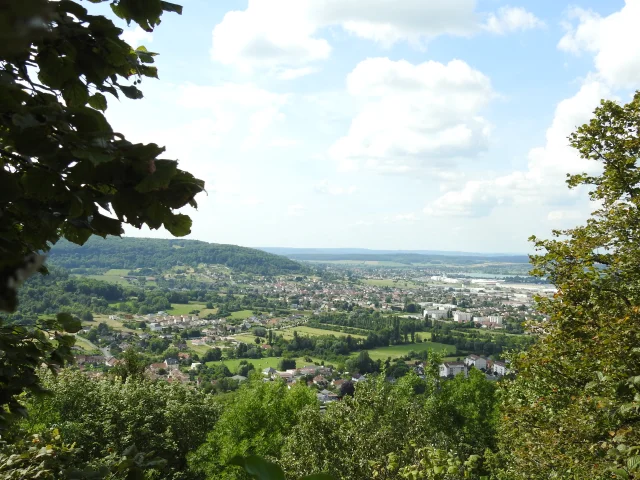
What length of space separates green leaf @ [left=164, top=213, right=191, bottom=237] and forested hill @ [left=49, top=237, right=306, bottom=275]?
115549mm

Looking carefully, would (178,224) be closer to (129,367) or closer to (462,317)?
(129,367)

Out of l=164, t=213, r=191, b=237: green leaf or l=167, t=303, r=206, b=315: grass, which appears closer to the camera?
l=164, t=213, r=191, b=237: green leaf

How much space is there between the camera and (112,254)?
133 m

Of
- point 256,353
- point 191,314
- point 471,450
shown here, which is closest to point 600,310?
point 471,450

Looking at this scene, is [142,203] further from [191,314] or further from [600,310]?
[191,314]

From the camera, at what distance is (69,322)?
2.72 metres

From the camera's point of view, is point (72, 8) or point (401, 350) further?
point (401, 350)

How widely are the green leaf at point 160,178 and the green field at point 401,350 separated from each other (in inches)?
2399

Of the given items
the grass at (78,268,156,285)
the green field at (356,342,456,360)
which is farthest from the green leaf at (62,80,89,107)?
the grass at (78,268,156,285)

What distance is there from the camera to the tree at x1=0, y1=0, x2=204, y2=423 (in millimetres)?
1291

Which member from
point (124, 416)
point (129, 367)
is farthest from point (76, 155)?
point (129, 367)

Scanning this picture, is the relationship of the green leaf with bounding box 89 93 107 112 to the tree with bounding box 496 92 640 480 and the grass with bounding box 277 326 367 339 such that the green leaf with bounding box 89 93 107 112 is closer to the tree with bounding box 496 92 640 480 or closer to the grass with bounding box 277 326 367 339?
the tree with bounding box 496 92 640 480

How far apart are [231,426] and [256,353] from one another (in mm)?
45816

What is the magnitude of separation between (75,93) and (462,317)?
339 ft
